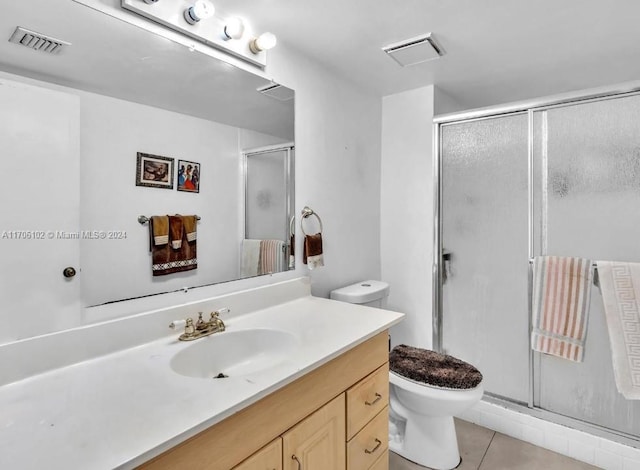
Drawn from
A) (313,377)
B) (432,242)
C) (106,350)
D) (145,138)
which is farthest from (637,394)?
(145,138)

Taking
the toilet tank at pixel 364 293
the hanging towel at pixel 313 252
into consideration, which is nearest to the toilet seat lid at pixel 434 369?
the toilet tank at pixel 364 293

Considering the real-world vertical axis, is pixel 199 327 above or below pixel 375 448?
above

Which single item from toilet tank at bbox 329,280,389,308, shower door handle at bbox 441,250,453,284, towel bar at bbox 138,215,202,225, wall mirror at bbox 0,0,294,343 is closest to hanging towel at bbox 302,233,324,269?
toilet tank at bbox 329,280,389,308

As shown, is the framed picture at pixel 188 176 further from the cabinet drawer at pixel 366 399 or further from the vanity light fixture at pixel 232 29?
the cabinet drawer at pixel 366 399

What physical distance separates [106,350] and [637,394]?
2210mm

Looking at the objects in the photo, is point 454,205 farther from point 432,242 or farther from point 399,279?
point 399,279

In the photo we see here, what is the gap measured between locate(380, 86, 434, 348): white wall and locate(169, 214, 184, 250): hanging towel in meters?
1.57

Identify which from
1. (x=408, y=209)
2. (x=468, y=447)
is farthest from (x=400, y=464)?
(x=408, y=209)

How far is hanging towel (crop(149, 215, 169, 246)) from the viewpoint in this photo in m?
1.24

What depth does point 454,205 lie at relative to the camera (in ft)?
7.50

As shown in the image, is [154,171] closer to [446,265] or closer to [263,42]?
[263,42]

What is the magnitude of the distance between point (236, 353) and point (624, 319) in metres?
1.78

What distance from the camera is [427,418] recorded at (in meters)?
1.81

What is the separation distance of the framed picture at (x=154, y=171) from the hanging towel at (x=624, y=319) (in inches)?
78.8
